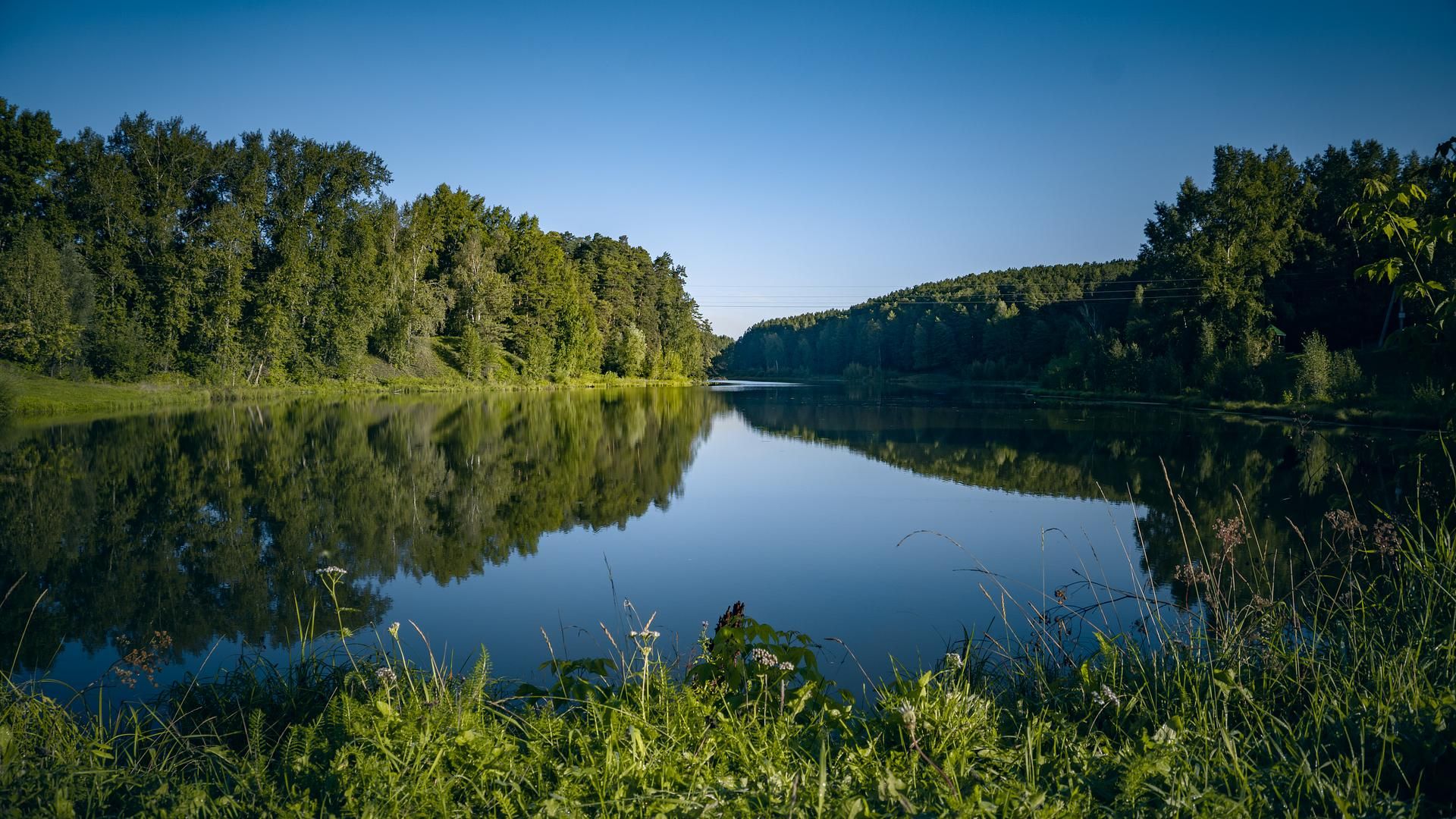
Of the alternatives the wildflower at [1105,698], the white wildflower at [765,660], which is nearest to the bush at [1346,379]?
the wildflower at [1105,698]

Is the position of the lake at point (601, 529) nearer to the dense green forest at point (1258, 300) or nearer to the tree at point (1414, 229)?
the tree at point (1414, 229)

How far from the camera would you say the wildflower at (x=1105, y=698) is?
286 cm

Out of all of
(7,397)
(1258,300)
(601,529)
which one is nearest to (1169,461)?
(601,529)

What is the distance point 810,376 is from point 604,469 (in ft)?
317

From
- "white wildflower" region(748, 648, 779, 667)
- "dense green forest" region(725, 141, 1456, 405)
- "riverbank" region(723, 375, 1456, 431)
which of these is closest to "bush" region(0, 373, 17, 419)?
"white wildflower" region(748, 648, 779, 667)

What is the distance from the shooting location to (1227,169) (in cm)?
3897

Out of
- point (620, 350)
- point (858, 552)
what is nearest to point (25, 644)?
point (858, 552)

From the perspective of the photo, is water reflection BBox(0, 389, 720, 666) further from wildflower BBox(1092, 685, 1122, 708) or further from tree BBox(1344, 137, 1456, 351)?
tree BBox(1344, 137, 1456, 351)

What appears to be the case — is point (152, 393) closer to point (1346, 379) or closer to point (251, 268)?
point (251, 268)

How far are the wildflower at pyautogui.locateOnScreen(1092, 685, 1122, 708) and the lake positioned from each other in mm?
713

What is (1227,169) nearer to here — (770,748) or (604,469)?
(604,469)

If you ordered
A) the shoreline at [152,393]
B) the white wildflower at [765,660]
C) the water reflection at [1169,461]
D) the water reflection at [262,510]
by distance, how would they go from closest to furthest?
the white wildflower at [765,660] < the water reflection at [262,510] < the water reflection at [1169,461] < the shoreline at [152,393]

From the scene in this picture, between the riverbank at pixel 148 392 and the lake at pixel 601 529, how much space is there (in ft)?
19.7

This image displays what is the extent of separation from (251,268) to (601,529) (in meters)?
36.6
